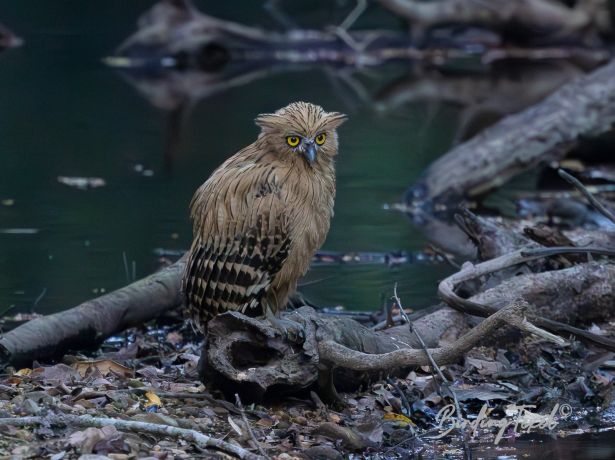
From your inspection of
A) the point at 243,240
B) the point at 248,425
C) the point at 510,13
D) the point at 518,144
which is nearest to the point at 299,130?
the point at 243,240

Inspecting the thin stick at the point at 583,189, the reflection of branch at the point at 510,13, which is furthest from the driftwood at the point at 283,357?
the reflection of branch at the point at 510,13

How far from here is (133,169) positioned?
1141 cm

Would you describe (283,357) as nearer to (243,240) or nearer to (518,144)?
(243,240)

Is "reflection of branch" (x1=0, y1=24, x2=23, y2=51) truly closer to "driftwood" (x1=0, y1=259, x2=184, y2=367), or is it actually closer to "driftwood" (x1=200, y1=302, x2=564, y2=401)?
"driftwood" (x1=0, y1=259, x2=184, y2=367)

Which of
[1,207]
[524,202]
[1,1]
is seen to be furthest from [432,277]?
[1,1]

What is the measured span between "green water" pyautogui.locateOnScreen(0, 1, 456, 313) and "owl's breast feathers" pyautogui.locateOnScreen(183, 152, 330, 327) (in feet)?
6.65

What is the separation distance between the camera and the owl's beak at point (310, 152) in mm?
5086

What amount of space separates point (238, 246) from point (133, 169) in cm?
653

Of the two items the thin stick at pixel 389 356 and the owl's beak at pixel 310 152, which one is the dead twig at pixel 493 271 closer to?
the thin stick at pixel 389 356

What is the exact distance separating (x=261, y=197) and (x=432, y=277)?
2.87 m

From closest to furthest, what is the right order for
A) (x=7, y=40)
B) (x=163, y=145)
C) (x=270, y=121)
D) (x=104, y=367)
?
1. (x=270, y=121)
2. (x=104, y=367)
3. (x=163, y=145)
4. (x=7, y=40)

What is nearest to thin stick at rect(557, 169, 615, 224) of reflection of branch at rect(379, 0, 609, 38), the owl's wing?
the owl's wing

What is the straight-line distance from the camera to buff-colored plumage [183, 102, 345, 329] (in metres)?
5.04

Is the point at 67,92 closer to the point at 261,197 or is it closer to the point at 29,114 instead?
the point at 29,114
